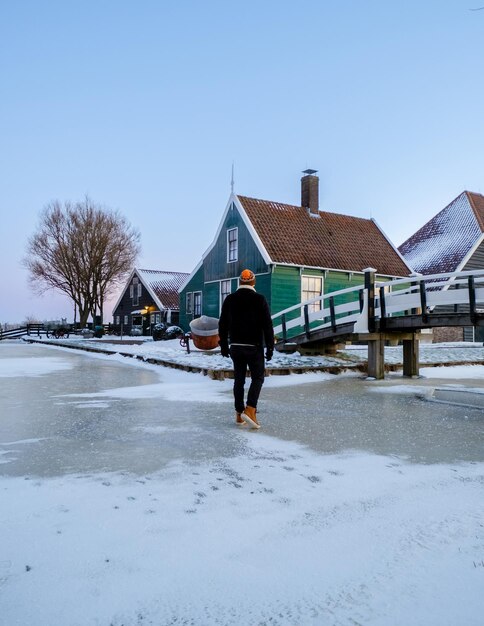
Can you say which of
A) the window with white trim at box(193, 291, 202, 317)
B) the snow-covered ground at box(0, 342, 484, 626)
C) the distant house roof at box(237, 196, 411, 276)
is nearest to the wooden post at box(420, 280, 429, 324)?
the snow-covered ground at box(0, 342, 484, 626)

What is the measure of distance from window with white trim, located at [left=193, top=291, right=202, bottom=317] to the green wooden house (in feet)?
0.18

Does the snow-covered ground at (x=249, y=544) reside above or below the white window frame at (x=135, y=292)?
below

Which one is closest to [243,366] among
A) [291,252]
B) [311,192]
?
[291,252]

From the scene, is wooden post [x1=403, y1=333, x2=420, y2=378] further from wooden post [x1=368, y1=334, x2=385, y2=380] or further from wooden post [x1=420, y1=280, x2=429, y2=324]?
wooden post [x1=420, y1=280, x2=429, y2=324]

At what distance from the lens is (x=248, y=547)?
106 inches

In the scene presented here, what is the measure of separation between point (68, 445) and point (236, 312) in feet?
8.21

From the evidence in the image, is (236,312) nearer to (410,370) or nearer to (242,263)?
(410,370)

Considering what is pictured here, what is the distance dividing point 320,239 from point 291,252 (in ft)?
8.37

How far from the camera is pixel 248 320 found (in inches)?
245

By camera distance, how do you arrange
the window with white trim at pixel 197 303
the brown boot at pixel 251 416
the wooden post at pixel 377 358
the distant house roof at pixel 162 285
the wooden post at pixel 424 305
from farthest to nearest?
→ the distant house roof at pixel 162 285 < the window with white trim at pixel 197 303 < the wooden post at pixel 377 358 < the wooden post at pixel 424 305 < the brown boot at pixel 251 416

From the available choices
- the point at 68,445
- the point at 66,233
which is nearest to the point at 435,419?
the point at 68,445

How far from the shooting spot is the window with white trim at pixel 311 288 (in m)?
22.2

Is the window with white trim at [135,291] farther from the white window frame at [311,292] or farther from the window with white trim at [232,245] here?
the white window frame at [311,292]

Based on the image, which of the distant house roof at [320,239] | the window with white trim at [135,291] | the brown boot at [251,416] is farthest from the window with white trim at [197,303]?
the brown boot at [251,416]
